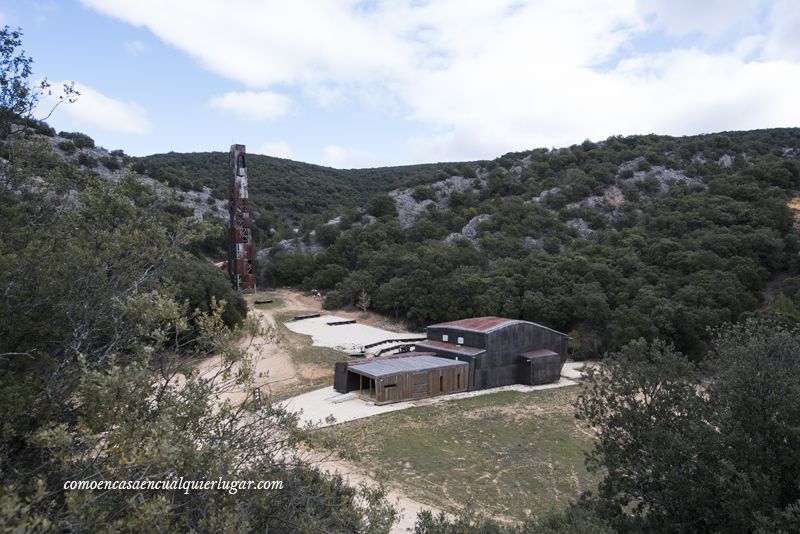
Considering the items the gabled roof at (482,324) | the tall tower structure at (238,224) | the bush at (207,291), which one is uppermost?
the tall tower structure at (238,224)

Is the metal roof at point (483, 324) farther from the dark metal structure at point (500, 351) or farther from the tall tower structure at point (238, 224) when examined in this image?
the tall tower structure at point (238, 224)

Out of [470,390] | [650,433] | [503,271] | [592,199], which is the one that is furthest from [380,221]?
[650,433]

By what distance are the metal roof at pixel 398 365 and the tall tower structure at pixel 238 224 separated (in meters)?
26.9

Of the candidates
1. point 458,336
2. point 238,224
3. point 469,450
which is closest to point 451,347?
point 458,336

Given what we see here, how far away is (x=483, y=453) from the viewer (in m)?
16.1

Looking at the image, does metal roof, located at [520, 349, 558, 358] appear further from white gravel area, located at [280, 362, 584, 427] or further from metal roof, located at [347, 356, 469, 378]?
metal roof, located at [347, 356, 469, 378]

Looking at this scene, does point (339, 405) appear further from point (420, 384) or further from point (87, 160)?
point (87, 160)

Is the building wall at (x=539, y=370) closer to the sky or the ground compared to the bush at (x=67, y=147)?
closer to the ground

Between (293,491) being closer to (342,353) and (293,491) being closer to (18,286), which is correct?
(18,286)

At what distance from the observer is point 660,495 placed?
354 inches

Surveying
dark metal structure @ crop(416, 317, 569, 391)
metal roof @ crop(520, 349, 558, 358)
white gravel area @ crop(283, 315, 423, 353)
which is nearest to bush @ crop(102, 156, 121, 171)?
white gravel area @ crop(283, 315, 423, 353)

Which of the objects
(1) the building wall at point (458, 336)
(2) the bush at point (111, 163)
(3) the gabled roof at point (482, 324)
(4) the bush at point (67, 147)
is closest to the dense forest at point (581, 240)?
(2) the bush at point (111, 163)

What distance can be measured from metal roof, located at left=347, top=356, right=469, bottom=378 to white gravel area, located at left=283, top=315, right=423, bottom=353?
23.0ft

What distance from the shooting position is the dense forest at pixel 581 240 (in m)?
32.2
